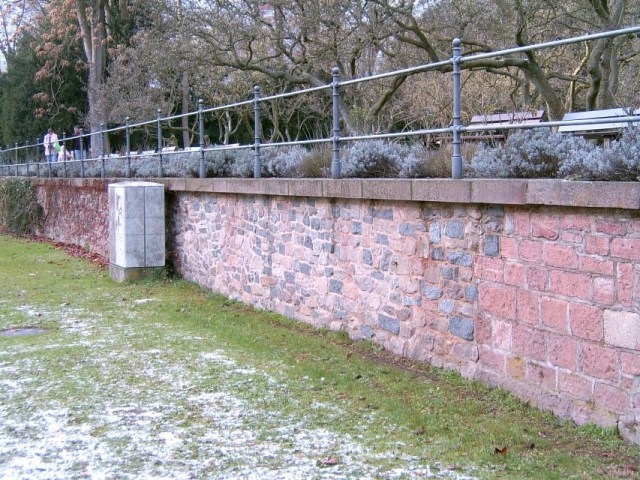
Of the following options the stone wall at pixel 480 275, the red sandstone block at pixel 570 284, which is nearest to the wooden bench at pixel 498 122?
the stone wall at pixel 480 275

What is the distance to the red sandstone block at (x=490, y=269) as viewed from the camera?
586 cm

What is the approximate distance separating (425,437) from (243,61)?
44.7ft

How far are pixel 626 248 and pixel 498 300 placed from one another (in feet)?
4.23

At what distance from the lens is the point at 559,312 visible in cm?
533

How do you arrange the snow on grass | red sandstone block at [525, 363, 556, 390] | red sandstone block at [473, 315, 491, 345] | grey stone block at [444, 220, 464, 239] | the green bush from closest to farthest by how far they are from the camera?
the snow on grass
red sandstone block at [525, 363, 556, 390]
red sandstone block at [473, 315, 491, 345]
grey stone block at [444, 220, 464, 239]
the green bush

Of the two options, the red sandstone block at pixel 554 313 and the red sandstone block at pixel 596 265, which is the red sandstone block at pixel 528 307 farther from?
the red sandstone block at pixel 596 265

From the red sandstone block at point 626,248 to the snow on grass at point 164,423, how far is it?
165 centimetres

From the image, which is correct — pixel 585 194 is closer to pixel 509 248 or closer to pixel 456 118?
pixel 509 248

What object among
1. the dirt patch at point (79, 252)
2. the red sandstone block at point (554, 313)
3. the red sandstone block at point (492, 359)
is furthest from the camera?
the dirt patch at point (79, 252)

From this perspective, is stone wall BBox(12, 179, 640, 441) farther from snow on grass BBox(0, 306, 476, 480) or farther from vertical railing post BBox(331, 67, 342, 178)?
snow on grass BBox(0, 306, 476, 480)

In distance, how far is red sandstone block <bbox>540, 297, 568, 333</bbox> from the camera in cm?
529

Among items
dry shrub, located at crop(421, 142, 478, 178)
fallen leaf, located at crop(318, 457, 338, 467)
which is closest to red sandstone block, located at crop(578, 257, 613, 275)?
dry shrub, located at crop(421, 142, 478, 178)

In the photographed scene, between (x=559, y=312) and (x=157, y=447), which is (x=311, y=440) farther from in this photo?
(x=559, y=312)

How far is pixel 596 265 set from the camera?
5008mm
